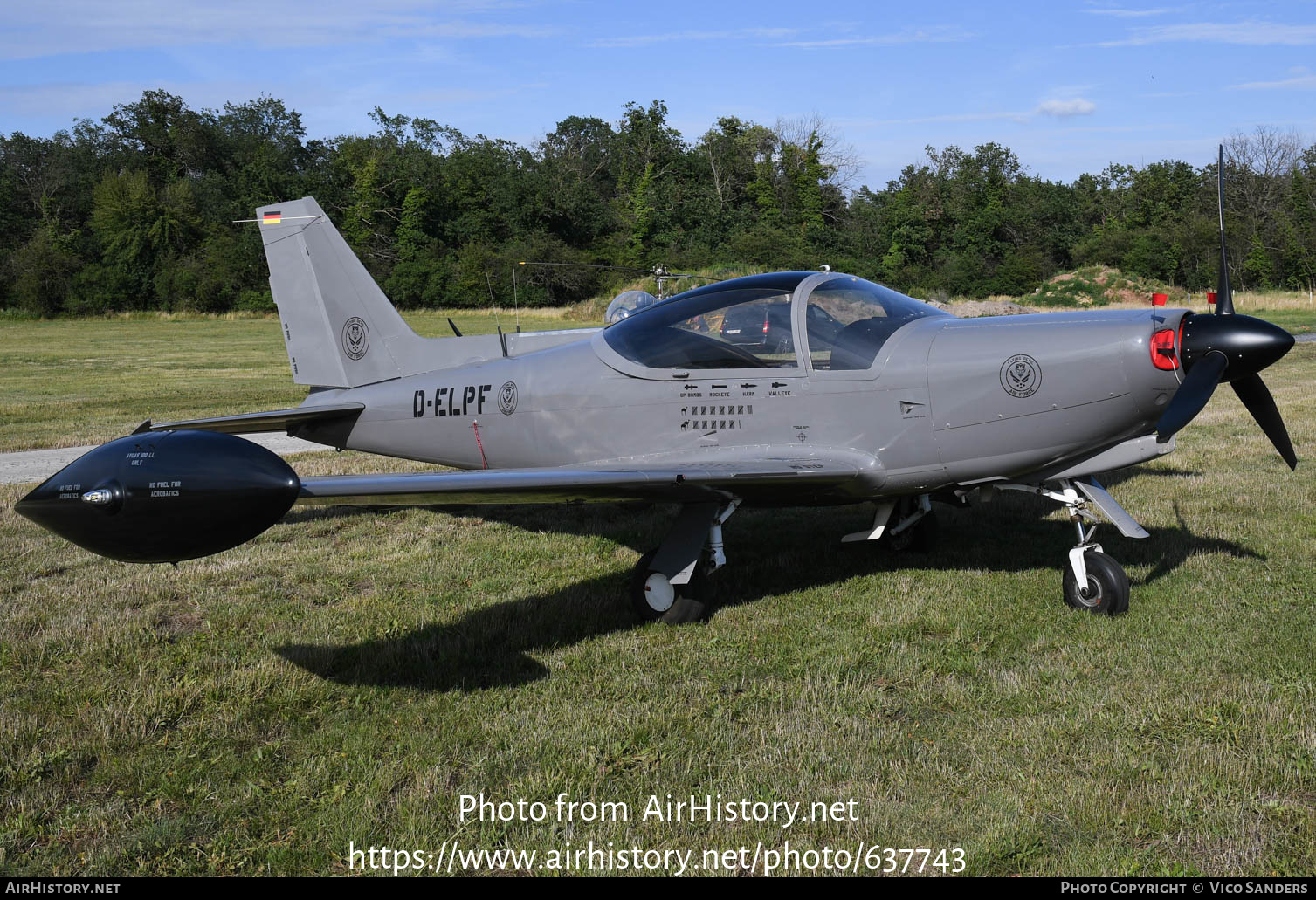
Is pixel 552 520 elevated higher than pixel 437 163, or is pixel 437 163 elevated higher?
pixel 437 163

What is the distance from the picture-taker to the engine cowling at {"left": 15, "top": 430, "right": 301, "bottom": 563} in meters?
3.64

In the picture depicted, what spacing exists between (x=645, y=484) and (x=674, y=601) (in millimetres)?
937

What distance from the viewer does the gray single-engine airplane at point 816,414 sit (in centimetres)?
530

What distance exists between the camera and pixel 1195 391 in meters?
5.14

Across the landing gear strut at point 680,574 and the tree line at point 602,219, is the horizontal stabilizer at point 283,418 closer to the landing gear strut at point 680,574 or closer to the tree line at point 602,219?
the landing gear strut at point 680,574

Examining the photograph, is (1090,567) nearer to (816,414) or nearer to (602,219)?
(816,414)

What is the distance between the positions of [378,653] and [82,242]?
74.0 meters

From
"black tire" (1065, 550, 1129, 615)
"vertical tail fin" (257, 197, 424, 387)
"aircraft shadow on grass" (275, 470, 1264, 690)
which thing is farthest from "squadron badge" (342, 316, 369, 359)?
"black tire" (1065, 550, 1129, 615)

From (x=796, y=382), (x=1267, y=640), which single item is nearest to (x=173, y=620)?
(x=796, y=382)

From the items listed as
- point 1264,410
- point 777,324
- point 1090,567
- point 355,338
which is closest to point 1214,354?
point 1264,410

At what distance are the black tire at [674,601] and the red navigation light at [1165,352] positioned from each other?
3045 mm

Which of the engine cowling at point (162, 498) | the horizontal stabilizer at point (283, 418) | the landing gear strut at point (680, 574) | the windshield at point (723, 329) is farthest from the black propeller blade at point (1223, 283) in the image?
the horizontal stabilizer at point (283, 418)

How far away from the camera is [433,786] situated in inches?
157

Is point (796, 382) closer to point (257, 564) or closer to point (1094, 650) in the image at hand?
point (1094, 650)
